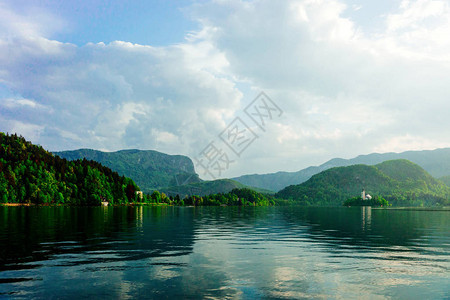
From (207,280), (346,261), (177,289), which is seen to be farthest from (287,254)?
(177,289)

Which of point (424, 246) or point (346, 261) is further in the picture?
point (424, 246)

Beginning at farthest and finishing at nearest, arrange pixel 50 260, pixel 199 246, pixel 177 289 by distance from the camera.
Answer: pixel 199 246 → pixel 50 260 → pixel 177 289

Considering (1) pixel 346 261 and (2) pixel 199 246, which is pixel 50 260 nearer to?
(2) pixel 199 246

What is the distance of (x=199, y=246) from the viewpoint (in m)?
35.4

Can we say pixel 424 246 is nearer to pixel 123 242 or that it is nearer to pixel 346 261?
pixel 346 261

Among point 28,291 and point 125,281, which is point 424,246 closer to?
point 125,281

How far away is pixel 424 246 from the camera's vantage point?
127ft

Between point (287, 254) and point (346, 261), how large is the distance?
5.42 metres

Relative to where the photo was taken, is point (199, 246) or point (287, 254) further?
point (199, 246)

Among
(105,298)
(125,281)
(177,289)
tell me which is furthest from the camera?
(125,281)

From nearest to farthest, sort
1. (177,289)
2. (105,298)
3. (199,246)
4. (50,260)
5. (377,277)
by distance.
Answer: (105,298) < (177,289) < (377,277) < (50,260) < (199,246)

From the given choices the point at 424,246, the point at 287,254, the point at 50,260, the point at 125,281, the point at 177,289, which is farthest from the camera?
the point at 424,246

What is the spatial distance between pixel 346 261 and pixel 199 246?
14.9m

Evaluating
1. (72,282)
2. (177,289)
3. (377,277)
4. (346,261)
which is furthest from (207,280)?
(346,261)
